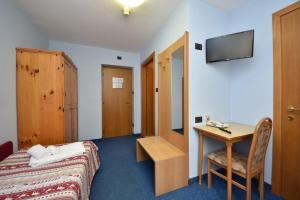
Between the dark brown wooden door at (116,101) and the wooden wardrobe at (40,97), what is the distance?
177 cm

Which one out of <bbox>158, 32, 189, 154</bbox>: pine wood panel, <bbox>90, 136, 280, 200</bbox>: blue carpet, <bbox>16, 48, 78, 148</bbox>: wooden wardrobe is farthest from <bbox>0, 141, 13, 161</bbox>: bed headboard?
<bbox>158, 32, 189, 154</bbox>: pine wood panel

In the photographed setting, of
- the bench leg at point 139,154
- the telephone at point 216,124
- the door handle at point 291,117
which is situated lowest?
the bench leg at point 139,154

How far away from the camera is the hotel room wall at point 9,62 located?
154 centimetres

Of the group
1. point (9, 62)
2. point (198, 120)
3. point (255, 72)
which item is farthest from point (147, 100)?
point (9, 62)

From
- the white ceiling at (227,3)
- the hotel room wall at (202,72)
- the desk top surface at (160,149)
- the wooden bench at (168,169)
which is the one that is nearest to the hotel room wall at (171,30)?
the hotel room wall at (202,72)

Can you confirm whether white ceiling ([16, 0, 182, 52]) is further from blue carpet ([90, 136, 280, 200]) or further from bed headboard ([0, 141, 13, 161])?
blue carpet ([90, 136, 280, 200])

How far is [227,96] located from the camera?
203 cm

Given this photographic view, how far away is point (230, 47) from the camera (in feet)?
5.20

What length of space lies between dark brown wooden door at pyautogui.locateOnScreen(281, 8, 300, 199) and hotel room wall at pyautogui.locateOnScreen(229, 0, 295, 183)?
13cm

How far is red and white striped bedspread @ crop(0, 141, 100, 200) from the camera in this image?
852 mm

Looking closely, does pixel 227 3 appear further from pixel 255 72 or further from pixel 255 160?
pixel 255 160

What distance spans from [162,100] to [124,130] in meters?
2.08

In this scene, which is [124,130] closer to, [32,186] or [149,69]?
[149,69]

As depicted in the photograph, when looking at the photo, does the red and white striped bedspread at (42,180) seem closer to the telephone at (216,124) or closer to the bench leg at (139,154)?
the bench leg at (139,154)
